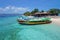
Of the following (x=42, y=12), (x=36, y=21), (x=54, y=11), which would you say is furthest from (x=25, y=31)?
(x=54, y=11)

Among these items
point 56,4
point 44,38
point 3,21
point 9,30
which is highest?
point 56,4

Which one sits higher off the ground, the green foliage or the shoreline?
the green foliage

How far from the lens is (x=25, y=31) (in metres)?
3.46

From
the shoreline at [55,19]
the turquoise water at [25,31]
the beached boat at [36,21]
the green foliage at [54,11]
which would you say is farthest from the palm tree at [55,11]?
the turquoise water at [25,31]

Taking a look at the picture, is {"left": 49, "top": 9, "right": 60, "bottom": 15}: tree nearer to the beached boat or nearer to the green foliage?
the green foliage

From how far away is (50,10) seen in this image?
11.8 ft

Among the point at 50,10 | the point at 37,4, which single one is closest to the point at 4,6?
the point at 37,4

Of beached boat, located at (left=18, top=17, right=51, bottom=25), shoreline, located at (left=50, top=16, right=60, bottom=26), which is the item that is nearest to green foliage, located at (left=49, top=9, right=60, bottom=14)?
shoreline, located at (left=50, top=16, right=60, bottom=26)

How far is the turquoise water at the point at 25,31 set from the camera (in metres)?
3.25

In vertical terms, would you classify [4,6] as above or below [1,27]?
above

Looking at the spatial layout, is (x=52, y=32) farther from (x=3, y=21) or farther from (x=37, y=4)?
(x=3, y=21)

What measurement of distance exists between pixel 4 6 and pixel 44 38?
4.29 feet

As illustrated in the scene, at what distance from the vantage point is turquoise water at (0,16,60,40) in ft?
10.7

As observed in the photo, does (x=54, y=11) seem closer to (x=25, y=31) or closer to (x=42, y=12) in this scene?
(x=42, y=12)
